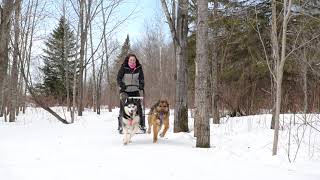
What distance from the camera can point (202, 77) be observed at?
8312 millimetres

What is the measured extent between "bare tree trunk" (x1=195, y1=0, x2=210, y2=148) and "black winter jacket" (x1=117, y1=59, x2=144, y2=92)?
5.89 feet

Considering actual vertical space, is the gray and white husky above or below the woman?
below

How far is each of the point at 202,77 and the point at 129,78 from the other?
6.88 ft

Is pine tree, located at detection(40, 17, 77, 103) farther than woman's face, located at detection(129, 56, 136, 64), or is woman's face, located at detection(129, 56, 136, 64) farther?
pine tree, located at detection(40, 17, 77, 103)

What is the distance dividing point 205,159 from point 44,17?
766 inches

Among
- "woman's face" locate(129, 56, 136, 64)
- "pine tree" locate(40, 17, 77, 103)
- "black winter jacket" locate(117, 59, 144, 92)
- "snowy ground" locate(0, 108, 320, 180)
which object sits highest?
"pine tree" locate(40, 17, 77, 103)

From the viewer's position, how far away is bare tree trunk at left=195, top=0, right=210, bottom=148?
8227 millimetres

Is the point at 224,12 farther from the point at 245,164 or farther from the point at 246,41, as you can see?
the point at 245,164

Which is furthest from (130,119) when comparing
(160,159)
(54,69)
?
(54,69)

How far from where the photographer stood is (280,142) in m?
9.00

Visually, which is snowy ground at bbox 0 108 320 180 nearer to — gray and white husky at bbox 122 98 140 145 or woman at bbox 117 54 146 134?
gray and white husky at bbox 122 98 140 145

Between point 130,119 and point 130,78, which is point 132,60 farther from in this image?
point 130,119

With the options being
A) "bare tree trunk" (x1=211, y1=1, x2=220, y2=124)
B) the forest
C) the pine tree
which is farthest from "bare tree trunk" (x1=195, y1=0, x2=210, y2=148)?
the pine tree

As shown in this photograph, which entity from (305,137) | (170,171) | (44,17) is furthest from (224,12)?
(44,17)
